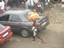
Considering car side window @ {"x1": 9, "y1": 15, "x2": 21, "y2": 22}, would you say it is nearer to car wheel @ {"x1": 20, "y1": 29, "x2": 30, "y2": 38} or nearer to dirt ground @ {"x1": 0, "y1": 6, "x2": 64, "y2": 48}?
car wheel @ {"x1": 20, "y1": 29, "x2": 30, "y2": 38}

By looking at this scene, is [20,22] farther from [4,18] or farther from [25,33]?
[4,18]

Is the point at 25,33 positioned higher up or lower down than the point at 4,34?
lower down

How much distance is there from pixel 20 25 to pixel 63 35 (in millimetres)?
2486

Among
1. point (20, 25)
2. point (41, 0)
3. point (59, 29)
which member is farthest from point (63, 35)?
point (41, 0)

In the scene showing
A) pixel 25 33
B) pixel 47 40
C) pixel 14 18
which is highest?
pixel 14 18

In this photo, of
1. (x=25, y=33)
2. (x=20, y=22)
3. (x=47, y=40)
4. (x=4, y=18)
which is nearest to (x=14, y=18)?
(x=20, y=22)

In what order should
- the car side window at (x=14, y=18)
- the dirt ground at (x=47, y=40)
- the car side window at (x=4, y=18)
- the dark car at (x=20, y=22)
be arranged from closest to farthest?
the dirt ground at (x=47, y=40)
the dark car at (x=20, y=22)
the car side window at (x=14, y=18)
the car side window at (x=4, y=18)

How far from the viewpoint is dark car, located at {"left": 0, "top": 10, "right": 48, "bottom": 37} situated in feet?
46.0

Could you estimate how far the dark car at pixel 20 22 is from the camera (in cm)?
1402

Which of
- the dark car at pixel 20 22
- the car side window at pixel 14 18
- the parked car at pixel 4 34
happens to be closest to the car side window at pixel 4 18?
the dark car at pixel 20 22

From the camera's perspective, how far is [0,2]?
22.4 meters

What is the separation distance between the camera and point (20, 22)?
14.3 meters

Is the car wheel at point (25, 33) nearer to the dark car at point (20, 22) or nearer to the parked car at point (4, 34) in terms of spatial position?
the dark car at point (20, 22)

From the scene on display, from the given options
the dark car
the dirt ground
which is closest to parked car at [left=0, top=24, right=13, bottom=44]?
the dirt ground
